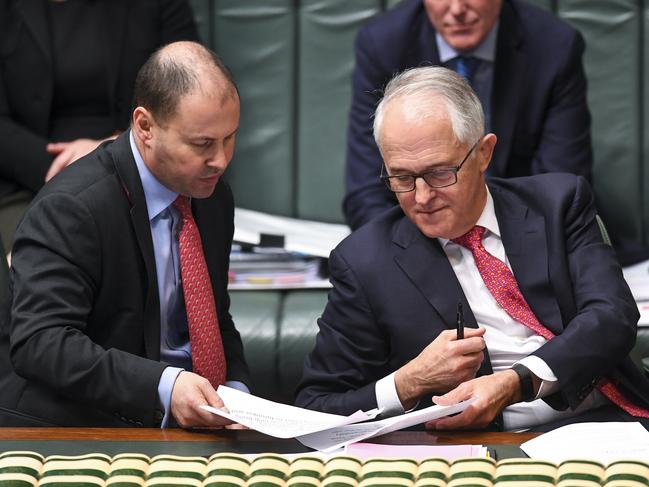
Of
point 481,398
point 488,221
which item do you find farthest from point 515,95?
point 481,398

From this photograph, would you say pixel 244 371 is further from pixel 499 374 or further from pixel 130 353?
pixel 499 374

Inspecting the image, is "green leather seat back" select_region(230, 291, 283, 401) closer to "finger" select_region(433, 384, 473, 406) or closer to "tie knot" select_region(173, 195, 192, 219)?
"tie knot" select_region(173, 195, 192, 219)

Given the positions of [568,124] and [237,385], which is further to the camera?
→ [568,124]

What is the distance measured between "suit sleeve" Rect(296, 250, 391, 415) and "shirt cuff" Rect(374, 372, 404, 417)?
0.08 m

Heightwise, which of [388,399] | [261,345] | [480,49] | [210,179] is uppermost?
[210,179]

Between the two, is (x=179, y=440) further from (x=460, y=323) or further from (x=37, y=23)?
(x=37, y=23)

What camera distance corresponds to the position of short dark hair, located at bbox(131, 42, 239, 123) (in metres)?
2.33

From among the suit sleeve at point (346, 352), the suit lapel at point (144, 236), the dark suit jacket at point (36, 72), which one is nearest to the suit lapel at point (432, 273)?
the suit sleeve at point (346, 352)

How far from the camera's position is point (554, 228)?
246 centimetres

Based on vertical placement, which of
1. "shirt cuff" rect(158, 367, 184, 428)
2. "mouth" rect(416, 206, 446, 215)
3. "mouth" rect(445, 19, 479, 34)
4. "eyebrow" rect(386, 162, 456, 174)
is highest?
"eyebrow" rect(386, 162, 456, 174)

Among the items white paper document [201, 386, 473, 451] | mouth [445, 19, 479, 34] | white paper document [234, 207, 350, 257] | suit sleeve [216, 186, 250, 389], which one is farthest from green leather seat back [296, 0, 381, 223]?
white paper document [201, 386, 473, 451]

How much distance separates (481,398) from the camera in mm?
2121

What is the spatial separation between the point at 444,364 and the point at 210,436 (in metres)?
0.48

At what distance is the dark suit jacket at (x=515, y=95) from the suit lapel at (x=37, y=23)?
0.94m
